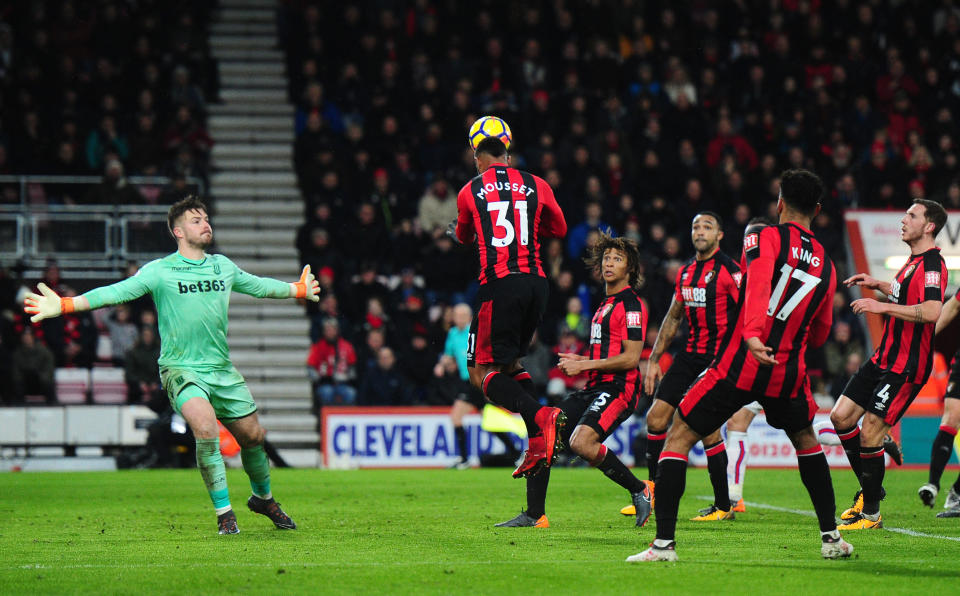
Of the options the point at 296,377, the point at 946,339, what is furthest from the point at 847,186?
the point at 296,377

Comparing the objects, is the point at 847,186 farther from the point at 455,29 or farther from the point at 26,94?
the point at 26,94

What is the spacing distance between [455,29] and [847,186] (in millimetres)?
8029

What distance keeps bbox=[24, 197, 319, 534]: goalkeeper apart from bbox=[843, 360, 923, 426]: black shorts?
4329mm

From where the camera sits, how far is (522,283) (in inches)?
337

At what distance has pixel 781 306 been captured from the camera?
7.22m

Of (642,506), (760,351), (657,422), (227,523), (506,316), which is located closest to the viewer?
(760,351)

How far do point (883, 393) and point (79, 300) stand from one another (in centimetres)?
601

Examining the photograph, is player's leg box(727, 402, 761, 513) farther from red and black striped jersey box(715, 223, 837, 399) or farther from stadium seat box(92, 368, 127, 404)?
stadium seat box(92, 368, 127, 404)

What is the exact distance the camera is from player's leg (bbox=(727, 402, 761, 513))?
1105 centimetres

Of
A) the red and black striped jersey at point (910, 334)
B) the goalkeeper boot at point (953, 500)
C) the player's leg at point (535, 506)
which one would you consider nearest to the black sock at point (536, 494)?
the player's leg at point (535, 506)

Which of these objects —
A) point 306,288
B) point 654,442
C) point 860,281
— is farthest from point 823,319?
point 306,288

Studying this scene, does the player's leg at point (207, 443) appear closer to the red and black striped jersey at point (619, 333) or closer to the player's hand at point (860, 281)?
the red and black striped jersey at point (619, 333)

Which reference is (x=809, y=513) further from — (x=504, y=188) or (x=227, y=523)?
(x=227, y=523)

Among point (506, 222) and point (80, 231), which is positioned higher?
point (80, 231)
